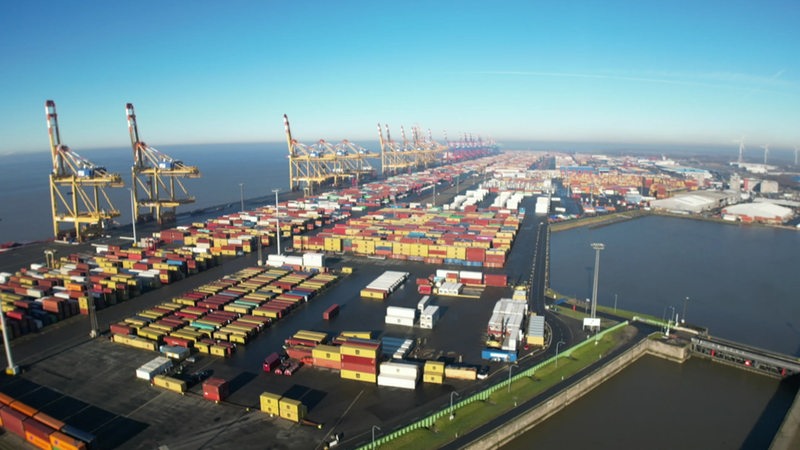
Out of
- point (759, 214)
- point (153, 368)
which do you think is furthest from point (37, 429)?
point (759, 214)

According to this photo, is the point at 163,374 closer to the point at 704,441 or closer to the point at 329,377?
the point at 329,377

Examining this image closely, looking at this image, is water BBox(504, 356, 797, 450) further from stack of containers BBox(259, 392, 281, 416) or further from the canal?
stack of containers BBox(259, 392, 281, 416)

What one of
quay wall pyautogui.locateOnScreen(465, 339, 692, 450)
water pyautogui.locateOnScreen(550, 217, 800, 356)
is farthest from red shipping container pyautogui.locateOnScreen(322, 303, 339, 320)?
water pyautogui.locateOnScreen(550, 217, 800, 356)

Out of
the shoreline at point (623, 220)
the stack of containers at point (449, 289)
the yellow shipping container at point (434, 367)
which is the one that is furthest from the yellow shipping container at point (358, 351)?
the shoreline at point (623, 220)

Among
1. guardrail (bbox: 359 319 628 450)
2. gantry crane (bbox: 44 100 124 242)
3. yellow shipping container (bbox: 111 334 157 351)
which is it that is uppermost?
gantry crane (bbox: 44 100 124 242)

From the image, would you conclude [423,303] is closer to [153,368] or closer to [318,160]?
[153,368]

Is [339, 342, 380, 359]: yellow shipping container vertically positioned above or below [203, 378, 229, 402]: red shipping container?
above

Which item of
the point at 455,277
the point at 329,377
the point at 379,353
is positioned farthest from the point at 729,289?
the point at 329,377
